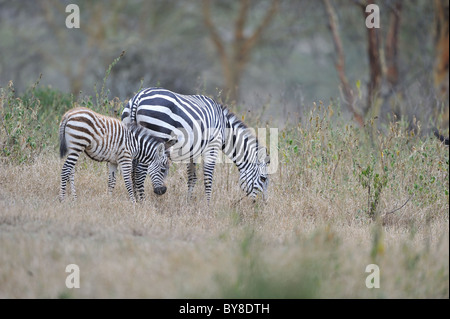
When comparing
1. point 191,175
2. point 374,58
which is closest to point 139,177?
point 191,175

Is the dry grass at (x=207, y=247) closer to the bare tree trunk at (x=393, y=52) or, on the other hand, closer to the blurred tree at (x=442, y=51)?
the blurred tree at (x=442, y=51)

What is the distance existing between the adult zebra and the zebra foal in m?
0.18

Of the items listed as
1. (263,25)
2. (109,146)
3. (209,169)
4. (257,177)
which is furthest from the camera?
(263,25)

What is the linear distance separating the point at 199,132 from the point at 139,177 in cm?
103

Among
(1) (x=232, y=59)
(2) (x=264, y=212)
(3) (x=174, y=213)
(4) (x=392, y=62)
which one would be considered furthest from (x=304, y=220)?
(1) (x=232, y=59)

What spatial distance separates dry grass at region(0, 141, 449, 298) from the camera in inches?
181

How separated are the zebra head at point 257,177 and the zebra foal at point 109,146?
48.4 inches

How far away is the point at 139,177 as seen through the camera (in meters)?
8.05

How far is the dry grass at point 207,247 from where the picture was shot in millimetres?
4598

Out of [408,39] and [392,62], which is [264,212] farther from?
[408,39]

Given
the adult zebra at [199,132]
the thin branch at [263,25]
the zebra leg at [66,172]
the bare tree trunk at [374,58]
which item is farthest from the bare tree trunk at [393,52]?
the zebra leg at [66,172]

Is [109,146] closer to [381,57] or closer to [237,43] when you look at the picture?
[381,57]

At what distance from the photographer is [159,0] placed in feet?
88.2
